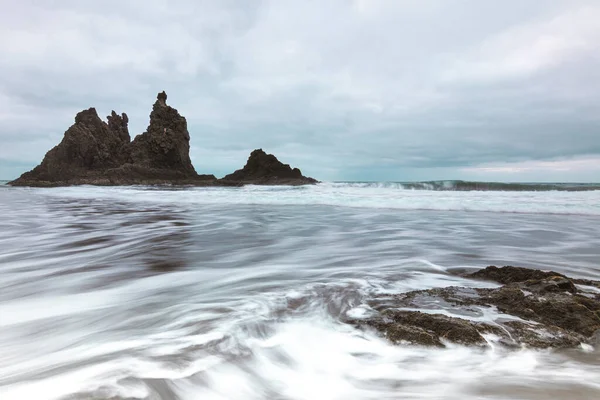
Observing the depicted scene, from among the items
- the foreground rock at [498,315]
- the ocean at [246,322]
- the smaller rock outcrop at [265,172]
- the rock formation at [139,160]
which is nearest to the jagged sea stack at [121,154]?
the rock formation at [139,160]

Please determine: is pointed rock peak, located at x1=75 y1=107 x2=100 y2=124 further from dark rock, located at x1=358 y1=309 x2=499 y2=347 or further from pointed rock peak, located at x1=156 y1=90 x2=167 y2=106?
dark rock, located at x1=358 y1=309 x2=499 y2=347

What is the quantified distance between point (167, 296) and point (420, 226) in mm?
5659

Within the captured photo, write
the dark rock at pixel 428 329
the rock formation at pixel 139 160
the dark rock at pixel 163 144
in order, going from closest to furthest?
the dark rock at pixel 428 329
the rock formation at pixel 139 160
the dark rock at pixel 163 144

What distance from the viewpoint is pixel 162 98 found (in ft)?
183

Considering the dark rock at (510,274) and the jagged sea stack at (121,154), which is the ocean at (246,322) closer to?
the dark rock at (510,274)

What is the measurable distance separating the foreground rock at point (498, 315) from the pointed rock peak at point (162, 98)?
5784cm

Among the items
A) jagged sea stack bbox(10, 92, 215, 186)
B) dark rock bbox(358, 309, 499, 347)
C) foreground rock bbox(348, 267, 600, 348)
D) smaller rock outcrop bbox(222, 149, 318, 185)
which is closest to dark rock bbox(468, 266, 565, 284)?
foreground rock bbox(348, 267, 600, 348)

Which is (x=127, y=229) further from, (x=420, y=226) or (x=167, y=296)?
(x=420, y=226)

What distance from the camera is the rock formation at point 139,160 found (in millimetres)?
47781

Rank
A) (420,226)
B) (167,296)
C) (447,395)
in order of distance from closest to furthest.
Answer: (447,395), (167,296), (420,226)

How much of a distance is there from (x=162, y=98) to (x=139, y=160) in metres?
11.0

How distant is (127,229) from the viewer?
6.87 metres

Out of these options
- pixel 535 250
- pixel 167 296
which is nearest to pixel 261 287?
pixel 167 296

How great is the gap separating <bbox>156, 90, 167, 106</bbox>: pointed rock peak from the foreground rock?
57836 millimetres
